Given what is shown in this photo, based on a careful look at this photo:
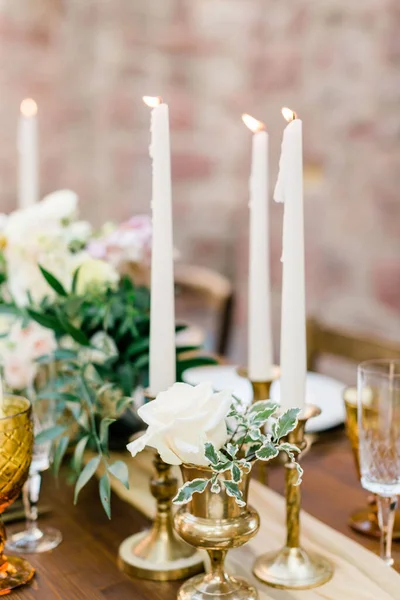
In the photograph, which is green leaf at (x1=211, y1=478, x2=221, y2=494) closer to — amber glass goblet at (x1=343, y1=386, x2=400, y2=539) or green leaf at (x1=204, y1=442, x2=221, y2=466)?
green leaf at (x1=204, y1=442, x2=221, y2=466)

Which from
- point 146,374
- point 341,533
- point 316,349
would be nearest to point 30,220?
point 146,374

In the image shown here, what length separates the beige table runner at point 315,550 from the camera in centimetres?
78

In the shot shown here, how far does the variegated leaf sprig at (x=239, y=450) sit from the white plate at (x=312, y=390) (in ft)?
1.61

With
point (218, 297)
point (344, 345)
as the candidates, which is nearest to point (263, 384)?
point (344, 345)

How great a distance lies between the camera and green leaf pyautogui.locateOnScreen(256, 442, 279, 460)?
2.24 ft

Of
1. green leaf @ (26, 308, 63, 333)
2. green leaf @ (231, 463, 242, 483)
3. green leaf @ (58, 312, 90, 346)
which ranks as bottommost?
green leaf @ (231, 463, 242, 483)

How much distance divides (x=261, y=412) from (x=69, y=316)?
0.42 m

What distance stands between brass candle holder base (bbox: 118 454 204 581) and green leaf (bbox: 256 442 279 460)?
195 mm

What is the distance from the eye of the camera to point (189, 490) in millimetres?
675

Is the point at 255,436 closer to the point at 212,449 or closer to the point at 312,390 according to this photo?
the point at 212,449

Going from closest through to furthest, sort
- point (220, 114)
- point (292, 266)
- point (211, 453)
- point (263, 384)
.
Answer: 1. point (211, 453)
2. point (292, 266)
3. point (263, 384)
4. point (220, 114)

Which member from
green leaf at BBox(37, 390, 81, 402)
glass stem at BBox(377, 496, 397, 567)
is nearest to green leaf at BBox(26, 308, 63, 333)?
green leaf at BBox(37, 390, 81, 402)

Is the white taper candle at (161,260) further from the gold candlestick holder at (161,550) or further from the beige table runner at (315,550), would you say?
the beige table runner at (315,550)

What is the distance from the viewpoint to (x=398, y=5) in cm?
214
